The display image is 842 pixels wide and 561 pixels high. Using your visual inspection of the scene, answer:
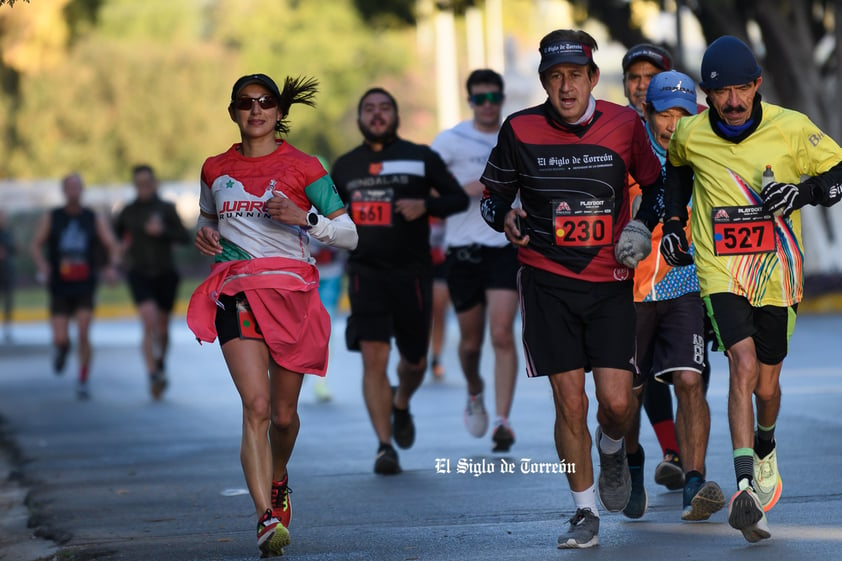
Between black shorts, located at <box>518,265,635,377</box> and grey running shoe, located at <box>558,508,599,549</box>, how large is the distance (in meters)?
0.64

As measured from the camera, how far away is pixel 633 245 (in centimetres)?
722

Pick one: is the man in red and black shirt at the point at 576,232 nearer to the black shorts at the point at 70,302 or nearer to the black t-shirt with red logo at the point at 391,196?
the black t-shirt with red logo at the point at 391,196

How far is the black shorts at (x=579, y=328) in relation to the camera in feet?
24.3

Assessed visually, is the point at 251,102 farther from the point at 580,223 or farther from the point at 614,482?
the point at 614,482

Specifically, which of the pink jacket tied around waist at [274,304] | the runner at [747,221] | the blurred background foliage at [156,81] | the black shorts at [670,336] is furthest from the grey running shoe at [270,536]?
the blurred background foliage at [156,81]

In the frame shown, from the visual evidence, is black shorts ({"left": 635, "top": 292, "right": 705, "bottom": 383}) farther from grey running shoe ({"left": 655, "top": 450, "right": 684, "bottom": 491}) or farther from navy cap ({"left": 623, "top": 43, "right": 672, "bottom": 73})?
navy cap ({"left": 623, "top": 43, "right": 672, "bottom": 73})

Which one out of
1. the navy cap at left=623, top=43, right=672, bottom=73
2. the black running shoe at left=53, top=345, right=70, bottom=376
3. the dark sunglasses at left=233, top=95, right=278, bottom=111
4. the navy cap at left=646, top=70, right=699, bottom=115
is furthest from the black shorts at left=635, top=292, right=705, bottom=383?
the black running shoe at left=53, top=345, right=70, bottom=376

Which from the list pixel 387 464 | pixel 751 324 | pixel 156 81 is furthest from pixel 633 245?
pixel 156 81

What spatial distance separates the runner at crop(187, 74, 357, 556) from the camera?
754 cm

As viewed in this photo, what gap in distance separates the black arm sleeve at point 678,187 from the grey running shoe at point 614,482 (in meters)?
1.12

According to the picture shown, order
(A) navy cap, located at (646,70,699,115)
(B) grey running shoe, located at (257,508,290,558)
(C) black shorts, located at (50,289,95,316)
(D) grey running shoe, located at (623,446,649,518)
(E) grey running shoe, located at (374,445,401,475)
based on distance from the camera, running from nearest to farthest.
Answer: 1. (B) grey running shoe, located at (257,508,290,558)
2. (D) grey running shoe, located at (623,446,649,518)
3. (A) navy cap, located at (646,70,699,115)
4. (E) grey running shoe, located at (374,445,401,475)
5. (C) black shorts, located at (50,289,95,316)

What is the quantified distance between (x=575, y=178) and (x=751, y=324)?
1021 mm

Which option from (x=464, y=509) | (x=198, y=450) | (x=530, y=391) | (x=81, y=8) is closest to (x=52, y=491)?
(x=198, y=450)

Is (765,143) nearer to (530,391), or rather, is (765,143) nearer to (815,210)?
(530,391)
